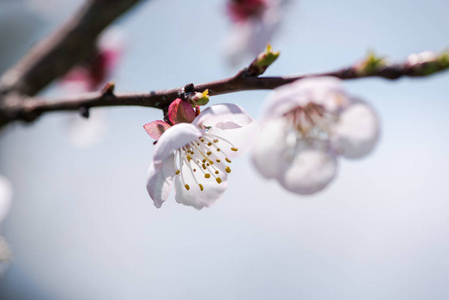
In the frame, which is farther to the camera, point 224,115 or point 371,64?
point 224,115

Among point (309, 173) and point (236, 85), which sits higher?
point (236, 85)

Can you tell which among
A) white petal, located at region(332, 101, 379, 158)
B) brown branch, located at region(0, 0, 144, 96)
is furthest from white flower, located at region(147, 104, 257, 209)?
brown branch, located at region(0, 0, 144, 96)

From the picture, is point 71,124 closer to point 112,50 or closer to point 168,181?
point 112,50

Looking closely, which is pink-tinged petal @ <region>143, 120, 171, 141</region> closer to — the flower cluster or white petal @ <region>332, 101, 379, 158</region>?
the flower cluster

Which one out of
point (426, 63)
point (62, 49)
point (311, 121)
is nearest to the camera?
point (426, 63)

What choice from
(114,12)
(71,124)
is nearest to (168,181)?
(114,12)

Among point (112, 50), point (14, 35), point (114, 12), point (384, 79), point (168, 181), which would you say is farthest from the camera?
point (14, 35)

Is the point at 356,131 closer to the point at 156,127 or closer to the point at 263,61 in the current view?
the point at 263,61

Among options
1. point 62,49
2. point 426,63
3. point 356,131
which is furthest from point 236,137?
point 62,49
